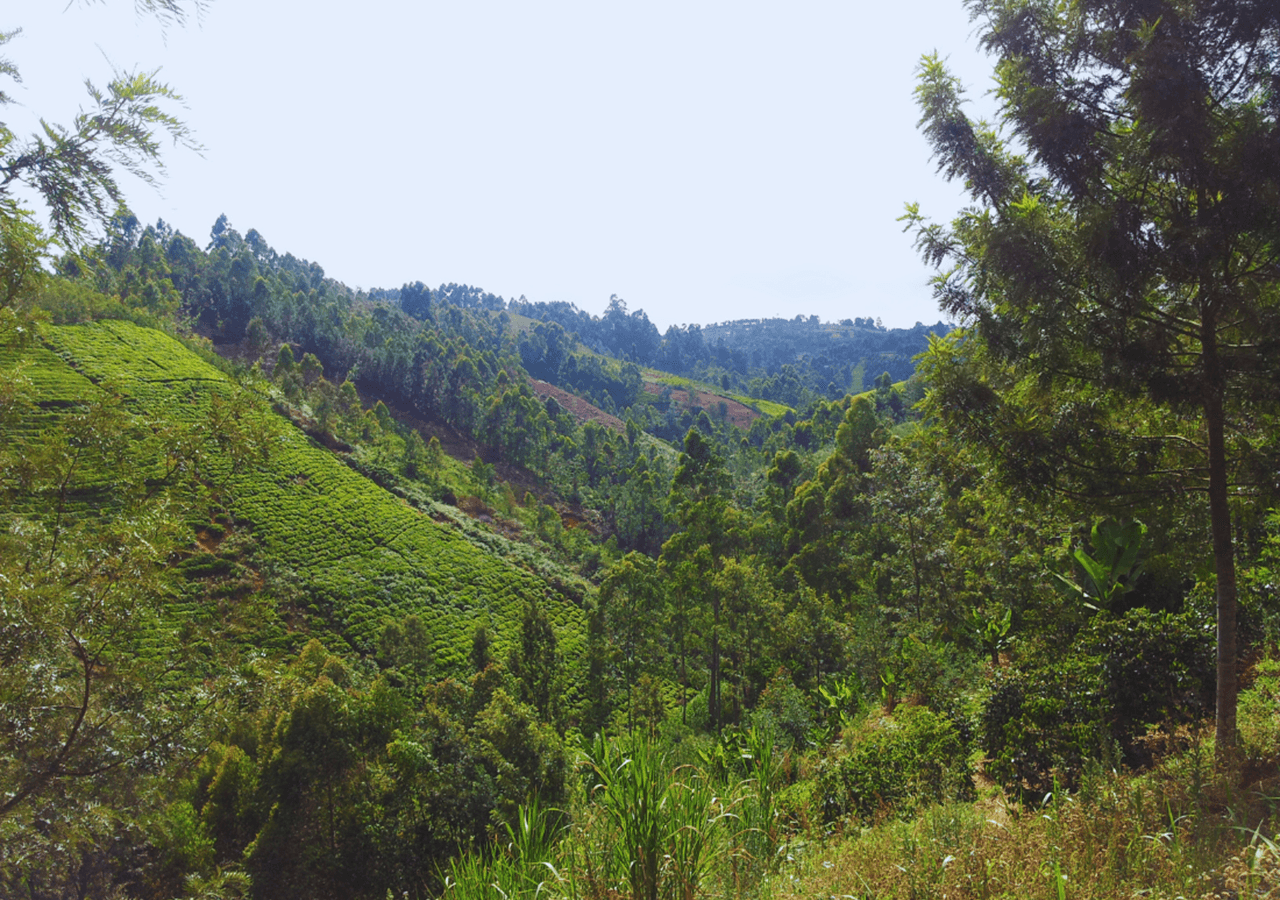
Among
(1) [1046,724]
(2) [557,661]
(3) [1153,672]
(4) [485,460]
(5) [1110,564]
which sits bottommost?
(2) [557,661]

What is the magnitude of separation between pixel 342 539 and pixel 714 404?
315 ft

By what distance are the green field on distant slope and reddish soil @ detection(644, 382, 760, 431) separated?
77.8 meters

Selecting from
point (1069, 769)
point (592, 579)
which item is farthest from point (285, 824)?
point (592, 579)

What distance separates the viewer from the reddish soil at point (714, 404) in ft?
393

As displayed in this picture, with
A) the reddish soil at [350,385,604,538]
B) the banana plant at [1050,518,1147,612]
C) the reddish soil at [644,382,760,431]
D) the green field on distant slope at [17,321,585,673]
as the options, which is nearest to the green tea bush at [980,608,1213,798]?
the banana plant at [1050,518,1147,612]

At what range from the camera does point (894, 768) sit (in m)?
6.04

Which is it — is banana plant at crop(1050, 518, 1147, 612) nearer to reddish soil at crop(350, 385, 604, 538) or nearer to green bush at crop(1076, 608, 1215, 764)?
green bush at crop(1076, 608, 1215, 764)

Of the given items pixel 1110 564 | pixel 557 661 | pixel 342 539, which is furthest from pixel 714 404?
pixel 1110 564

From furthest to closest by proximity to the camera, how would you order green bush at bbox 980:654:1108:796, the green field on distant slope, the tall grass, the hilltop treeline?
the green field on distant slope, green bush at bbox 980:654:1108:796, the hilltop treeline, the tall grass

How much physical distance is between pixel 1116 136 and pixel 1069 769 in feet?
16.0

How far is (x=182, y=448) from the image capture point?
21.4 ft

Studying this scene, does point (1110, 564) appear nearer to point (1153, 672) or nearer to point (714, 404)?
point (1153, 672)

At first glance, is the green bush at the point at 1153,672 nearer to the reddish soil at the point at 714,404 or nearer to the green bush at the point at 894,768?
the green bush at the point at 894,768

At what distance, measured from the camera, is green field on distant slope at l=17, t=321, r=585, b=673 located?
34.2 meters
